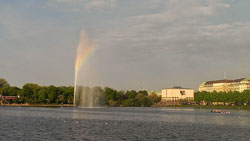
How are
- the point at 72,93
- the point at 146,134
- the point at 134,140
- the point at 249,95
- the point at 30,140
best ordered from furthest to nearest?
the point at 72,93 < the point at 249,95 < the point at 146,134 < the point at 134,140 < the point at 30,140

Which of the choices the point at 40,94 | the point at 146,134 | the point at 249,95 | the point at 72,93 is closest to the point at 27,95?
the point at 40,94

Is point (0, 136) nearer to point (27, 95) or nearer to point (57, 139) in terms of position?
point (57, 139)

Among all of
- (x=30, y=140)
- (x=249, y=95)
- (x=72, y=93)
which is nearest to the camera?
(x=30, y=140)

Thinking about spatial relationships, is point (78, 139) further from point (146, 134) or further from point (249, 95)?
point (249, 95)

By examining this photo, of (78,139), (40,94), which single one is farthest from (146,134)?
(40,94)

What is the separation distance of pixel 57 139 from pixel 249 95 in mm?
162591

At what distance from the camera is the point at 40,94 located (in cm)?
18625

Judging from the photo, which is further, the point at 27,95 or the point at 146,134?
the point at 27,95

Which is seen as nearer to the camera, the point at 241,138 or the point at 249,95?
the point at 241,138

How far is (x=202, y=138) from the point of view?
46.2 meters

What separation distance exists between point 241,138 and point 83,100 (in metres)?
151

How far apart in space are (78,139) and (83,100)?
152 meters

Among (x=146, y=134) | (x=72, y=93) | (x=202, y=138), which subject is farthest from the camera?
(x=72, y=93)

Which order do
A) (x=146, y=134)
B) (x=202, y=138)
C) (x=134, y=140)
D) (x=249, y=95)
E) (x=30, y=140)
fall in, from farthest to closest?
(x=249, y=95) < (x=146, y=134) < (x=202, y=138) < (x=134, y=140) < (x=30, y=140)
